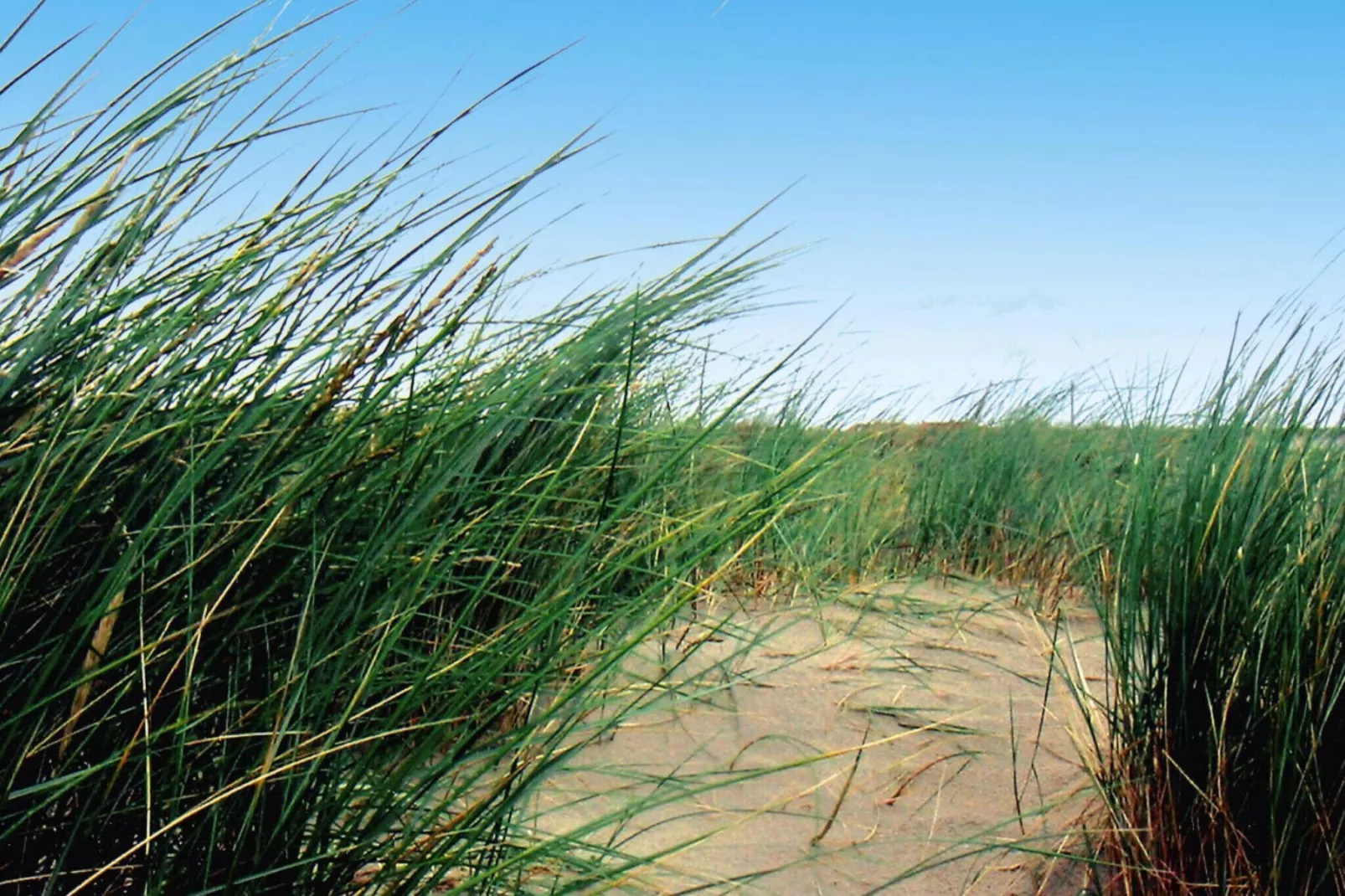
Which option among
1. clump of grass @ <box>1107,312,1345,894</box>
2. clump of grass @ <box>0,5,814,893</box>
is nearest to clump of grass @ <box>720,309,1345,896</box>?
clump of grass @ <box>1107,312,1345,894</box>

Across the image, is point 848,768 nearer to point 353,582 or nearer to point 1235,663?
point 1235,663

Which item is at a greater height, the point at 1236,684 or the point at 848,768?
the point at 1236,684

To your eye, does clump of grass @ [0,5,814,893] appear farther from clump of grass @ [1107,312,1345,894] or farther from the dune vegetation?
clump of grass @ [1107,312,1345,894]

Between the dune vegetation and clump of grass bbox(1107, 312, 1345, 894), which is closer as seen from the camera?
the dune vegetation

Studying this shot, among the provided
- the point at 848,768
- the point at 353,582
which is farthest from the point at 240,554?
the point at 848,768

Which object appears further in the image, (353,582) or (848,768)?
(848,768)

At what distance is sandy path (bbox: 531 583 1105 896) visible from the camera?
172 centimetres

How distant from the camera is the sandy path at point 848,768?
172 cm

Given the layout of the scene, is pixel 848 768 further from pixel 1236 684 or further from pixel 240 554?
pixel 240 554

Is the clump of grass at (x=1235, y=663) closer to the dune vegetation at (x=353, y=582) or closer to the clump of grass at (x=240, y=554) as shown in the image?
the dune vegetation at (x=353, y=582)

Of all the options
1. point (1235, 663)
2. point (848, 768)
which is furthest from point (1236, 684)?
point (848, 768)

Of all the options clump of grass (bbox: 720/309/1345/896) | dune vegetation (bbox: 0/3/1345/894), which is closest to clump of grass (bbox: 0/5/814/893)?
dune vegetation (bbox: 0/3/1345/894)

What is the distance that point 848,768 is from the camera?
197 cm

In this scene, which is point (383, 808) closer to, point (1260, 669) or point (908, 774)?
point (908, 774)
